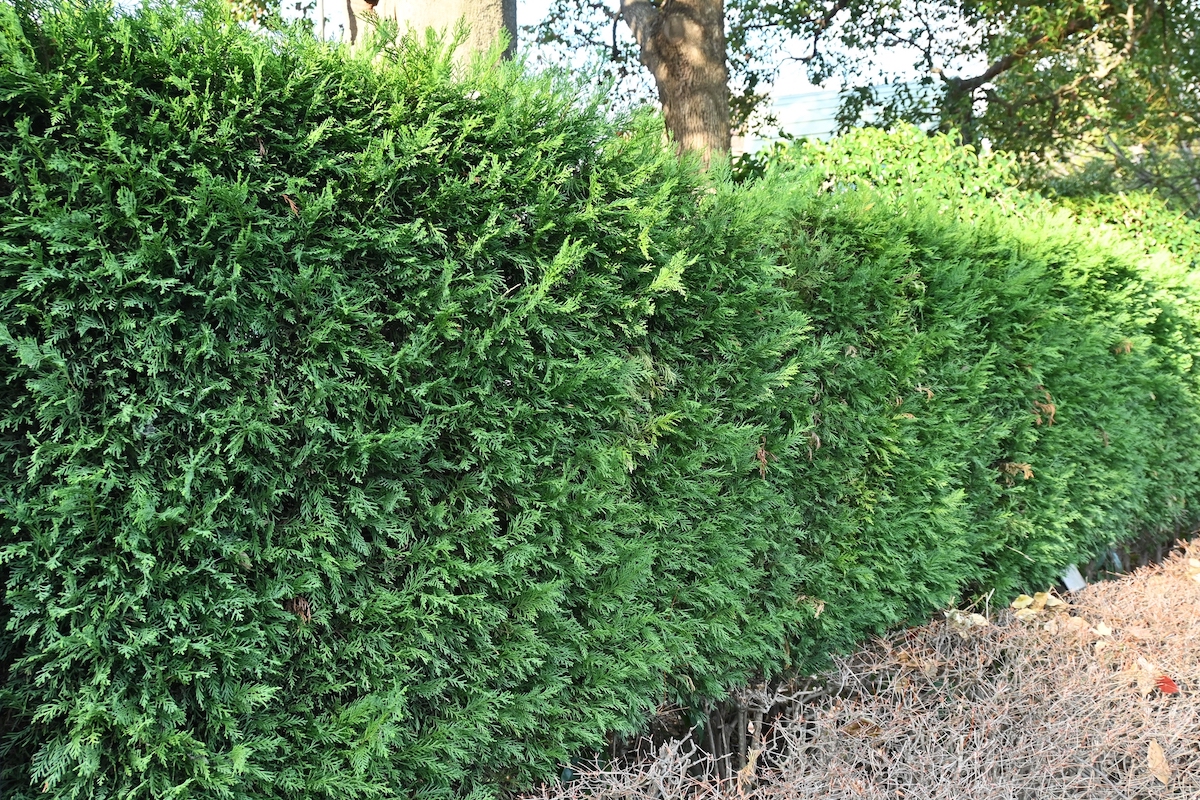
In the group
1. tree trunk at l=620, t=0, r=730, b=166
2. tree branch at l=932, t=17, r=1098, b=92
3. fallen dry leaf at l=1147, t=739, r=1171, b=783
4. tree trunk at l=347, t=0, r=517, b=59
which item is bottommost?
fallen dry leaf at l=1147, t=739, r=1171, b=783

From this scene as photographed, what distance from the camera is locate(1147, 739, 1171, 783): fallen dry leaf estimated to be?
2986 mm

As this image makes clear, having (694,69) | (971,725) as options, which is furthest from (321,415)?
(694,69)

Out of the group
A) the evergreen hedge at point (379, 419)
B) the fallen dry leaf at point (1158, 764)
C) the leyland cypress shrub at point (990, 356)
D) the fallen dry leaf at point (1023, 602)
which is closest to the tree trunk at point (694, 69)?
the leyland cypress shrub at point (990, 356)

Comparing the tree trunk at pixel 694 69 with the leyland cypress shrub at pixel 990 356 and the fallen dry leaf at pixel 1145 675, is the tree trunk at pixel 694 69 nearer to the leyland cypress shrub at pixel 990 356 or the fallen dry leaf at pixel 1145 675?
the leyland cypress shrub at pixel 990 356

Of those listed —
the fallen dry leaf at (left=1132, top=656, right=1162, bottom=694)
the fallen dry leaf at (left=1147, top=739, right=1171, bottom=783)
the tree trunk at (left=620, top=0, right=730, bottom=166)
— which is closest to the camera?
the fallen dry leaf at (left=1147, top=739, right=1171, bottom=783)

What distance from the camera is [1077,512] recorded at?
5.34 metres

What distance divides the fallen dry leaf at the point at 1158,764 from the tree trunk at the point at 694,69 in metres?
5.35

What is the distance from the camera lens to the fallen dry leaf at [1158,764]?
9.80ft

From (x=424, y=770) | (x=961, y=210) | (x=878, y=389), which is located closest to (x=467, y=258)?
(x=424, y=770)

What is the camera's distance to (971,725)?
312 cm

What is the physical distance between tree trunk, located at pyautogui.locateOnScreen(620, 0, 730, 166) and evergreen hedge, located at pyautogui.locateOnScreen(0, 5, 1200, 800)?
361cm

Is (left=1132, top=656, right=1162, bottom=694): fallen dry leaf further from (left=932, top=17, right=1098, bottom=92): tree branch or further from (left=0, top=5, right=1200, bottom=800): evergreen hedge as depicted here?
(left=932, top=17, right=1098, bottom=92): tree branch

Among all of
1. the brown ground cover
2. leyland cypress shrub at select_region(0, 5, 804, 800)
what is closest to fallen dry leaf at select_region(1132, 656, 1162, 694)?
the brown ground cover

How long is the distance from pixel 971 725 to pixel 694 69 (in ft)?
18.9
